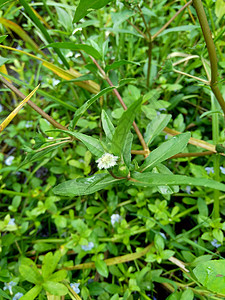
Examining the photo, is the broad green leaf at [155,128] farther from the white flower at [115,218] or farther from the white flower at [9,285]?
the white flower at [9,285]

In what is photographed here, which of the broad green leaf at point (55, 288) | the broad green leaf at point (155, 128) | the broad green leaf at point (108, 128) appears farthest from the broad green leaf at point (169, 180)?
the broad green leaf at point (55, 288)

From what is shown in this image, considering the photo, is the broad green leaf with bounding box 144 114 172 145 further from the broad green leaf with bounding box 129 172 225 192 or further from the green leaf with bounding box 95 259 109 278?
the green leaf with bounding box 95 259 109 278

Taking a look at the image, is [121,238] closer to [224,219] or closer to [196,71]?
[224,219]

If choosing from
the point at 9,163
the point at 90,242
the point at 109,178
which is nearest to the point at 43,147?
the point at 109,178

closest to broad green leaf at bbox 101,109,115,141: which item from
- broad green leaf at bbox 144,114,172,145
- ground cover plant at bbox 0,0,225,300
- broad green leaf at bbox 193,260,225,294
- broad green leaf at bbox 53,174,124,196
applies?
ground cover plant at bbox 0,0,225,300

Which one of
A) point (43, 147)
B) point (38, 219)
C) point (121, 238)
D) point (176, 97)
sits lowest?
point (121, 238)

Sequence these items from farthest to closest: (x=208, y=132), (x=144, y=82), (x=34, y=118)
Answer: (x=34, y=118) < (x=144, y=82) < (x=208, y=132)
